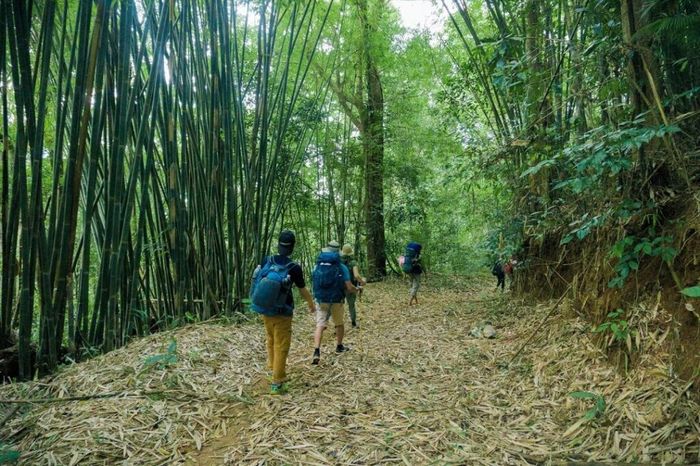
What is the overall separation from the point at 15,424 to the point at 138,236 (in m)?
1.42

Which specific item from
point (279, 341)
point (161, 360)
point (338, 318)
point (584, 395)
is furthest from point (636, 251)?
point (161, 360)

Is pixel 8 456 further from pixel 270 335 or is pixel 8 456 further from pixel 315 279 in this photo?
pixel 315 279

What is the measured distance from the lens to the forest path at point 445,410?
5.99 feet

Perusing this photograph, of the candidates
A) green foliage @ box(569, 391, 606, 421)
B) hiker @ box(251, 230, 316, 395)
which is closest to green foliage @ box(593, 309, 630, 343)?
green foliage @ box(569, 391, 606, 421)

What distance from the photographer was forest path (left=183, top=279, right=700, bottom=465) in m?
1.83

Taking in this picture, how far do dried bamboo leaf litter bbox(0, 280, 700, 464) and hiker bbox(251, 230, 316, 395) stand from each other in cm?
17

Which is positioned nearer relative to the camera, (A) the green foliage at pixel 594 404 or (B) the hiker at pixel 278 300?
(A) the green foliage at pixel 594 404

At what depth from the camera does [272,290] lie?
2.57m

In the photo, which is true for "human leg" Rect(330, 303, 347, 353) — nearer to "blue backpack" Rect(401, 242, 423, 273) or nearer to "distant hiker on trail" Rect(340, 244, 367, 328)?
"distant hiker on trail" Rect(340, 244, 367, 328)

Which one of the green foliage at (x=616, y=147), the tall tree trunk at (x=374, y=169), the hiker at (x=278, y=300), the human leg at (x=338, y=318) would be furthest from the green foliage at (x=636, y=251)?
the tall tree trunk at (x=374, y=169)

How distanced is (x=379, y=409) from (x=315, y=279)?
1.38m

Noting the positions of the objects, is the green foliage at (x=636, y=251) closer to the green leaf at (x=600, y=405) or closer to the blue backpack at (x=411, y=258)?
the green leaf at (x=600, y=405)

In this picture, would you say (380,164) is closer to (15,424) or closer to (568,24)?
(568,24)

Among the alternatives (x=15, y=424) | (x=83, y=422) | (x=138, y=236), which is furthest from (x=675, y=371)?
(x=138, y=236)
